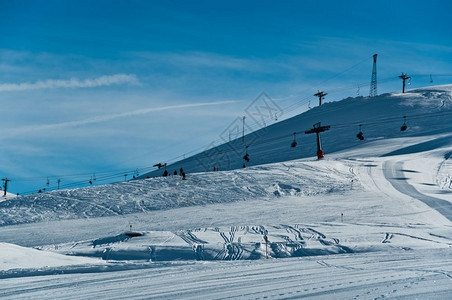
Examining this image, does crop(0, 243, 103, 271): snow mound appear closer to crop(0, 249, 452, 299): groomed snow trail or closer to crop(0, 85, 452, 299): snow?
crop(0, 85, 452, 299): snow

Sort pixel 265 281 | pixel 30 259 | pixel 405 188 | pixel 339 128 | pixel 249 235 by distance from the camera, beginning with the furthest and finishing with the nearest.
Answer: pixel 339 128, pixel 405 188, pixel 249 235, pixel 30 259, pixel 265 281

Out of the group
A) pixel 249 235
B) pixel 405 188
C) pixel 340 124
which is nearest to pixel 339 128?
pixel 340 124

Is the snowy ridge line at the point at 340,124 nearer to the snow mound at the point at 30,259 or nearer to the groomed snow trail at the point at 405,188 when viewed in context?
the groomed snow trail at the point at 405,188

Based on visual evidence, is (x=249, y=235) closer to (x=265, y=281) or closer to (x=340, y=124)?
(x=265, y=281)

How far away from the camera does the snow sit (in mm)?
10641

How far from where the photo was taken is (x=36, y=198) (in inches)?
1251

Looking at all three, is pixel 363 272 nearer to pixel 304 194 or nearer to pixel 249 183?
pixel 304 194

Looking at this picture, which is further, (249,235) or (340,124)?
(340,124)

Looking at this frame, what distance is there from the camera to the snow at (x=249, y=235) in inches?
419

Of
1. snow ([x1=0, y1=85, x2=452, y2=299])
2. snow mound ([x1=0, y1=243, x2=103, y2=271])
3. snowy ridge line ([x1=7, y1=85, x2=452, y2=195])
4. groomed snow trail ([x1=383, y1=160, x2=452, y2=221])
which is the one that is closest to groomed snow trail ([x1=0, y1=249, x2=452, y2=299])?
snow ([x1=0, y1=85, x2=452, y2=299])

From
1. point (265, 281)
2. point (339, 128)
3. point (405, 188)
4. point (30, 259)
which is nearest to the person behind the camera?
point (265, 281)

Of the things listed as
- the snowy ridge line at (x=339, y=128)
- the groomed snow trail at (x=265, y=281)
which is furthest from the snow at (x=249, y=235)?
the snowy ridge line at (x=339, y=128)

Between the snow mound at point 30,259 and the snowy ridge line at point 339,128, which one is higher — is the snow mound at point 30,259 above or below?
below

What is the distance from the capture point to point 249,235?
1820cm
